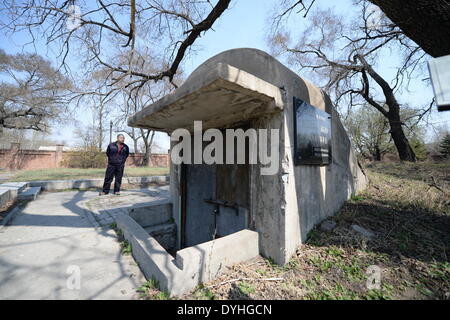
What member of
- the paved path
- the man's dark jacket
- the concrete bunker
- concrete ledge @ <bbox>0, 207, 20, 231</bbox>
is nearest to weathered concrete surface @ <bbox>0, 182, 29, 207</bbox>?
concrete ledge @ <bbox>0, 207, 20, 231</bbox>

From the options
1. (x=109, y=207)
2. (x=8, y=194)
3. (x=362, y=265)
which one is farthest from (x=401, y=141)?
(x=8, y=194)

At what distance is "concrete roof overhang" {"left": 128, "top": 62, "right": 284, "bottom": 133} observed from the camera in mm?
1738

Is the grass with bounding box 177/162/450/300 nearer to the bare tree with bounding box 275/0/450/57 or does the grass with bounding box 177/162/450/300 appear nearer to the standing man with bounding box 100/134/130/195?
the bare tree with bounding box 275/0/450/57

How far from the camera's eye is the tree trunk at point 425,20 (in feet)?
7.18

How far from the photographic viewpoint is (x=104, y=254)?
2.82m

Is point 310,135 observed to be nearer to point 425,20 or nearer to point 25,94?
point 425,20

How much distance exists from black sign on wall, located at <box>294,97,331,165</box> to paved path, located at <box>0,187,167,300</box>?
251 cm

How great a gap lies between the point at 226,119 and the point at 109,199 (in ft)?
16.7

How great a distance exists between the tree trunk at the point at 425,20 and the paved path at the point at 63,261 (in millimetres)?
4278

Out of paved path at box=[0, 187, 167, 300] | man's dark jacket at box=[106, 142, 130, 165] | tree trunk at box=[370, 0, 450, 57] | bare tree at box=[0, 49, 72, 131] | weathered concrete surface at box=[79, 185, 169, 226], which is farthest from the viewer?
bare tree at box=[0, 49, 72, 131]

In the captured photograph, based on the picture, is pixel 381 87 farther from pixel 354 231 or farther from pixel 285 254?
pixel 285 254

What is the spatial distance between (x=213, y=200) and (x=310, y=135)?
2038 mm
